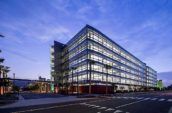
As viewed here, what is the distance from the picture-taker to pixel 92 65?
234 ft

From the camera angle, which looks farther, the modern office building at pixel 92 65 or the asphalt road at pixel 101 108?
the modern office building at pixel 92 65

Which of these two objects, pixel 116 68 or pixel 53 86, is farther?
pixel 53 86

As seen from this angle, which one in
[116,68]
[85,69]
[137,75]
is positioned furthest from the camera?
[137,75]

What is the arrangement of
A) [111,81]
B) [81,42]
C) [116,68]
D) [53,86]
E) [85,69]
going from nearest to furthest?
[85,69], [81,42], [111,81], [116,68], [53,86]

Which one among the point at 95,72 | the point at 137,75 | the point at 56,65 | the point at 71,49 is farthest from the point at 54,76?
the point at 137,75

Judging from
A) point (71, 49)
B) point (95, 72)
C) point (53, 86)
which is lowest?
point (53, 86)

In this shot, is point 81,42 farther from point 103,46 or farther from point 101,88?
point 101,88

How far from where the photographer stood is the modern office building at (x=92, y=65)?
70688 millimetres

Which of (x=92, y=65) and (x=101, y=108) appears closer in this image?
(x=101, y=108)

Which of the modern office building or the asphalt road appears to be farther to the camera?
the modern office building

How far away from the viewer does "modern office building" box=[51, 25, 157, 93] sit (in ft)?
232

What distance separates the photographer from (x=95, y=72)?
7225 cm

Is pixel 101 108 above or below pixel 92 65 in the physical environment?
below

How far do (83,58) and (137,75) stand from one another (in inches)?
2981
